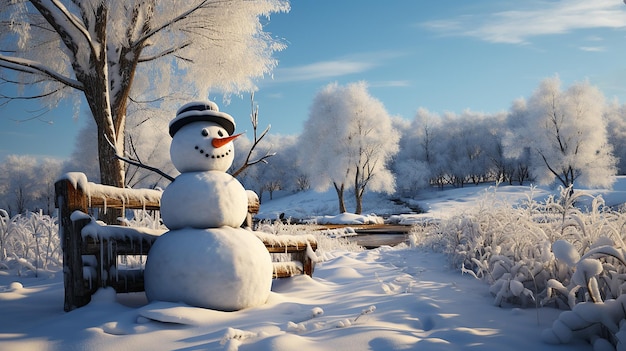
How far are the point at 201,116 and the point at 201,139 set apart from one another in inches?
9.8

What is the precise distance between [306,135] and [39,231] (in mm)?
25024

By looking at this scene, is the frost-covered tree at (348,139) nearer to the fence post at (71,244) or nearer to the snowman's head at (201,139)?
the snowman's head at (201,139)

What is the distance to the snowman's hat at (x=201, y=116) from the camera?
390cm

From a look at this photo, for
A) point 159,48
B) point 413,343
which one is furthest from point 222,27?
point 413,343

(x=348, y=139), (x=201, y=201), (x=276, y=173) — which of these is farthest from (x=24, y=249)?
(x=276, y=173)

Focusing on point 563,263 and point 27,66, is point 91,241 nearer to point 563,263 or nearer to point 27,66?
point 563,263

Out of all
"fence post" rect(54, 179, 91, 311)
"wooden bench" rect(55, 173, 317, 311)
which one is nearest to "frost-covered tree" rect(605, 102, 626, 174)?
"wooden bench" rect(55, 173, 317, 311)

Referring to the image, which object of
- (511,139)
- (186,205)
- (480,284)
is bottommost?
(480,284)

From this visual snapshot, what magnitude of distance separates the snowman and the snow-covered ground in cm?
16

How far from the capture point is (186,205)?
362 cm

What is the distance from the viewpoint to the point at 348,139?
29172 millimetres

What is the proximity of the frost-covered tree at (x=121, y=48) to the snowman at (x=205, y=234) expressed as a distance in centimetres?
495

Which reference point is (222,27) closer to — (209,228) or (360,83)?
(209,228)

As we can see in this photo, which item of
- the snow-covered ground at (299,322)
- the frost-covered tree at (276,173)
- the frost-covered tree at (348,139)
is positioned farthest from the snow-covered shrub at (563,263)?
the frost-covered tree at (276,173)
